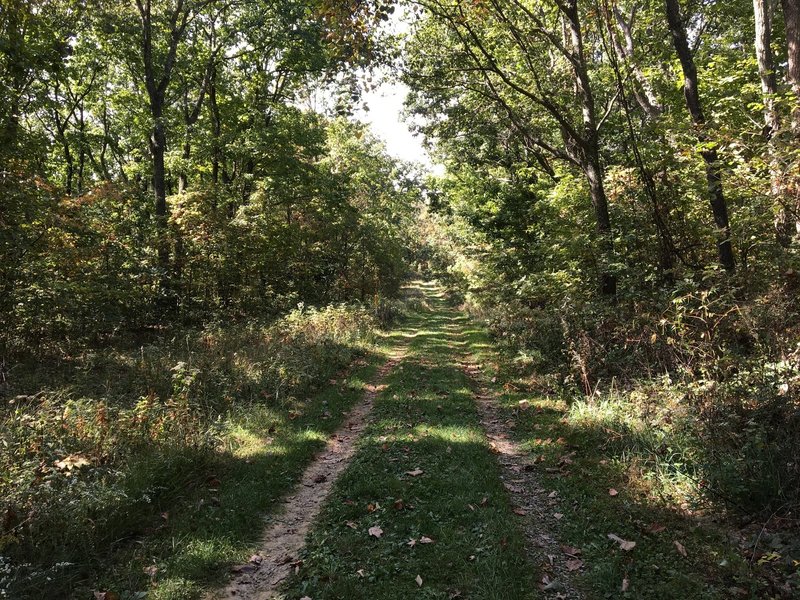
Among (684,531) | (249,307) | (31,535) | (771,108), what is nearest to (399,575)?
(684,531)

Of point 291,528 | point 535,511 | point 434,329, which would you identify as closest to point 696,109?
point 535,511

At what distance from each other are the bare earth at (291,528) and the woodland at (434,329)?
0.23 m

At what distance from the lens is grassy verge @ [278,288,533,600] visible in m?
4.09

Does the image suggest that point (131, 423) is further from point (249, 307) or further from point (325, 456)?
point (249, 307)

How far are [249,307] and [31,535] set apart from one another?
1465cm

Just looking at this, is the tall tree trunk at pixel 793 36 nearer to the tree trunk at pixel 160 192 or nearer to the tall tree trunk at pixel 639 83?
the tall tree trunk at pixel 639 83

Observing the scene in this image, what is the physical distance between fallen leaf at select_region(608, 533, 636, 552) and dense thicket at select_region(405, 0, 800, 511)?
1.13 meters

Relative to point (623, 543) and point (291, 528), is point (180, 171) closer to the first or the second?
point (291, 528)

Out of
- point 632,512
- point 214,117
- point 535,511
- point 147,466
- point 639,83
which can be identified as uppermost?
point 214,117

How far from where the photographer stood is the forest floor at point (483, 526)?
4.03 m

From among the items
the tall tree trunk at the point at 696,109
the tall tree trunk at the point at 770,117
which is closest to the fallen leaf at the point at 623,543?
the tall tree trunk at the point at 770,117

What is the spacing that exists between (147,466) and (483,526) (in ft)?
13.7

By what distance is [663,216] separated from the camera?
945 centimetres

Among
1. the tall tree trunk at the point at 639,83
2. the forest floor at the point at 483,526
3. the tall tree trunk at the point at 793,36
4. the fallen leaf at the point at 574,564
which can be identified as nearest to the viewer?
the forest floor at the point at 483,526
